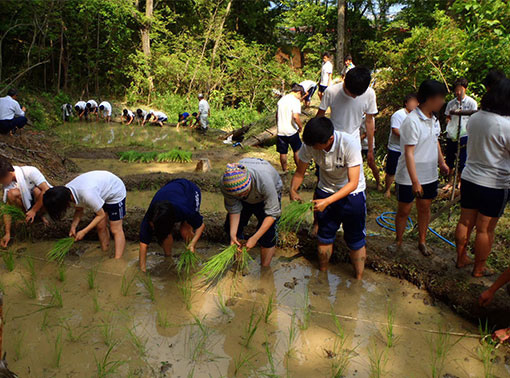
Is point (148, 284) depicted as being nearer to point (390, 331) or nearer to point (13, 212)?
point (13, 212)

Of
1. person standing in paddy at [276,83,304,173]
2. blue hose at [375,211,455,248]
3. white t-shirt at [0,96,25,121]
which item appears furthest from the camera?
white t-shirt at [0,96,25,121]

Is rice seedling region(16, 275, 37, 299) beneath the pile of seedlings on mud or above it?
beneath

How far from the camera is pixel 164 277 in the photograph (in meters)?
3.52

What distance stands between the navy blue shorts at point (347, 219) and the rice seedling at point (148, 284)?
5.12ft

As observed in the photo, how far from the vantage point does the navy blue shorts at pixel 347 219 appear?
9.95ft

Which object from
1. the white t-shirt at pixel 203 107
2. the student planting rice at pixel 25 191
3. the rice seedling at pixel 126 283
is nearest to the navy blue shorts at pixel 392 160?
the rice seedling at pixel 126 283

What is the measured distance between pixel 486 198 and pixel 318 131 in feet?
4.54

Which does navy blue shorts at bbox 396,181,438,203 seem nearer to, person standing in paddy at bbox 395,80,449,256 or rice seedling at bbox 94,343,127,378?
person standing in paddy at bbox 395,80,449,256

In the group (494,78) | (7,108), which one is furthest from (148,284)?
(7,108)

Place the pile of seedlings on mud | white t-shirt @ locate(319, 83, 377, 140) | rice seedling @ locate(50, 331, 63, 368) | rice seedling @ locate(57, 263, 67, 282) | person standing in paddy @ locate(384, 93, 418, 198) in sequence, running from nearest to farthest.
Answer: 1. rice seedling @ locate(50, 331, 63, 368)
2. rice seedling @ locate(57, 263, 67, 282)
3. white t-shirt @ locate(319, 83, 377, 140)
4. person standing in paddy @ locate(384, 93, 418, 198)
5. the pile of seedlings on mud

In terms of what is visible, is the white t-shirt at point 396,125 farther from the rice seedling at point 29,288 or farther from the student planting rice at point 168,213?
the rice seedling at point 29,288

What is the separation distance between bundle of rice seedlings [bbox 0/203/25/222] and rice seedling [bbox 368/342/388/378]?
3749mm

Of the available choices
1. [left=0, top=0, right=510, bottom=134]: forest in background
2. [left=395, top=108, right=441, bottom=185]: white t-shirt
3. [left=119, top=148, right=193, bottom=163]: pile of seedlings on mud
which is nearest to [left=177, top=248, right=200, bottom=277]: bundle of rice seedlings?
[left=395, top=108, right=441, bottom=185]: white t-shirt

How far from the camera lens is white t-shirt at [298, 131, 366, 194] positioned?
283 centimetres
